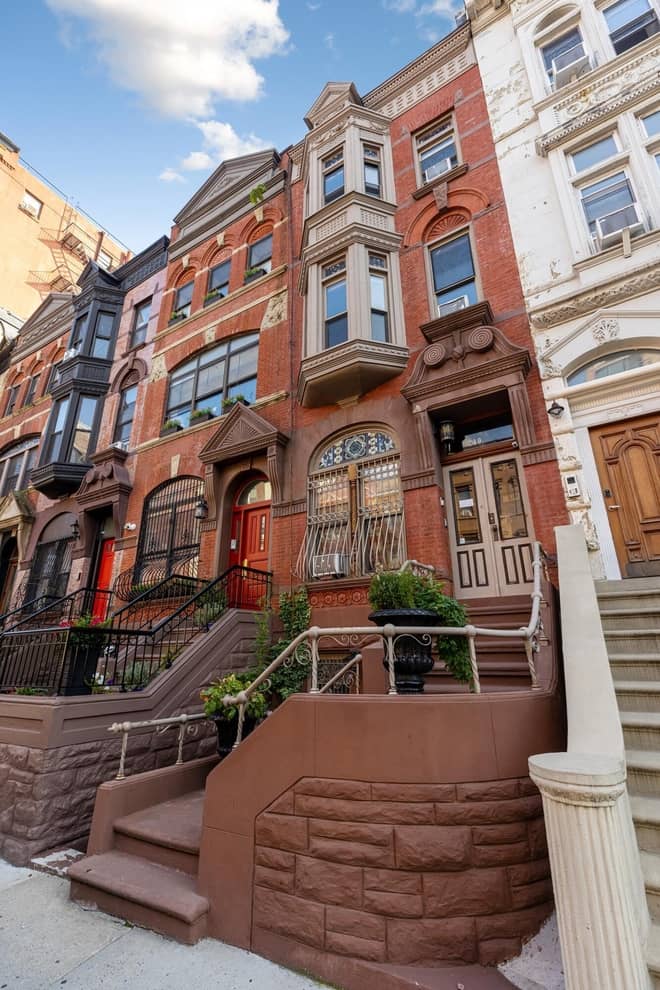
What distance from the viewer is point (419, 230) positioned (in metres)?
10.2

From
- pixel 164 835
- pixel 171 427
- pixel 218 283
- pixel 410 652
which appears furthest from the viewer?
pixel 218 283

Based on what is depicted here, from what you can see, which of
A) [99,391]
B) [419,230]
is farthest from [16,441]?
[419,230]

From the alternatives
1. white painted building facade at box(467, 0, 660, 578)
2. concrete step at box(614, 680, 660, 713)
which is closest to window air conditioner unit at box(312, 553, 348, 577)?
white painted building facade at box(467, 0, 660, 578)

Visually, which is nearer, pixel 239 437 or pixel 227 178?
pixel 239 437

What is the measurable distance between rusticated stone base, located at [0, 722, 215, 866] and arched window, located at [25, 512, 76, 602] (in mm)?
9469

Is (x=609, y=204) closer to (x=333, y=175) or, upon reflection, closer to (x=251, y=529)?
(x=333, y=175)

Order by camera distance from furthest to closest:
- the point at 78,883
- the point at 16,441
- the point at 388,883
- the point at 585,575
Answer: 1. the point at 16,441
2. the point at 585,575
3. the point at 78,883
4. the point at 388,883

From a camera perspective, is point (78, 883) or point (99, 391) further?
point (99, 391)

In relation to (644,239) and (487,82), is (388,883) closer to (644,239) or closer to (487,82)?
(644,239)

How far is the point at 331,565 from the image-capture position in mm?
8477

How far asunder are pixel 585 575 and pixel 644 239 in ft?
20.6

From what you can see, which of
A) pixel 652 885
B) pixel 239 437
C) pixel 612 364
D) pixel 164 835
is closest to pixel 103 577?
pixel 239 437

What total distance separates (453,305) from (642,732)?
8227 mm

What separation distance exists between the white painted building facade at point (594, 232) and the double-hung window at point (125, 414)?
1203cm
